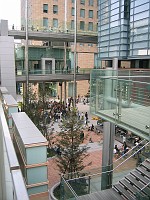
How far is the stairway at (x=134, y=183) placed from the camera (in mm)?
7859

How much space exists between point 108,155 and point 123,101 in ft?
13.5

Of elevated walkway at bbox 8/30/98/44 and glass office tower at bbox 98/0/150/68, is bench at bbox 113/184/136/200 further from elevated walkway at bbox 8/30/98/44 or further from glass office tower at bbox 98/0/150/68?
elevated walkway at bbox 8/30/98/44

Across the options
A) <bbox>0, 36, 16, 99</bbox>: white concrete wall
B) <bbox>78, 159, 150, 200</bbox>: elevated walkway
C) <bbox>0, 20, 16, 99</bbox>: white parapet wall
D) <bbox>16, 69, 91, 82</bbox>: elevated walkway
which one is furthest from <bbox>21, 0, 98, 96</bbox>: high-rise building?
<bbox>78, 159, 150, 200</bbox>: elevated walkway

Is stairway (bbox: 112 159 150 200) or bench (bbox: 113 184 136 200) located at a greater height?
stairway (bbox: 112 159 150 200)

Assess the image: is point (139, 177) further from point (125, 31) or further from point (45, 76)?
point (45, 76)

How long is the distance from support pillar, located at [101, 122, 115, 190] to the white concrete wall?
19833 millimetres

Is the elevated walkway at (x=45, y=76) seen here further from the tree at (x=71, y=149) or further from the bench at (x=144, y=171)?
the bench at (x=144, y=171)

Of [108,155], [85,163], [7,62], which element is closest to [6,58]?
[7,62]

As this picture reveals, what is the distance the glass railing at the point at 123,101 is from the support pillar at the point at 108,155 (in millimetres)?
1907

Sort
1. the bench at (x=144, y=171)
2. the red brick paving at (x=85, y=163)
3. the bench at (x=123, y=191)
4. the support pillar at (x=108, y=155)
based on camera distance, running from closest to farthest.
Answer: the bench at (x=123, y=191) < the bench at (x=144, y=171) < the support pillar at (x=108, y=155) < the red brick paving at (x=85, y=163)

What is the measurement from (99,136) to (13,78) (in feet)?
38.9

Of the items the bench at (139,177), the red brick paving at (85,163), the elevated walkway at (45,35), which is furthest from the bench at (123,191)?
A: the elevated walkway at (45,35)

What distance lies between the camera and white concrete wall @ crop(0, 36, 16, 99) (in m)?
27.2

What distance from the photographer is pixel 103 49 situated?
33219 millimetres
